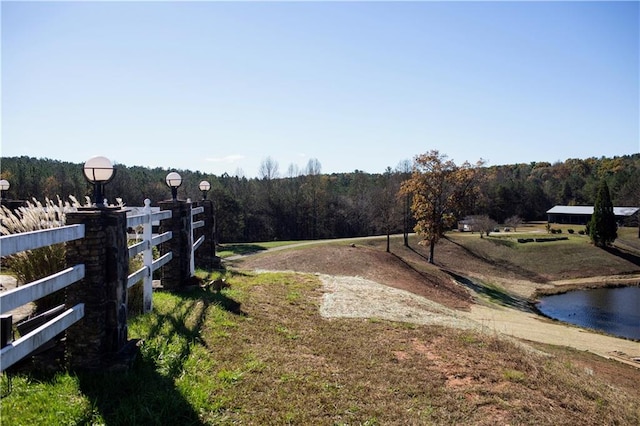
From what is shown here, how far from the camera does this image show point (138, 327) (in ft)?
23.1

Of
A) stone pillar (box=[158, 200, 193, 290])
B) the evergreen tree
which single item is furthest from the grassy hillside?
the evergreen tree

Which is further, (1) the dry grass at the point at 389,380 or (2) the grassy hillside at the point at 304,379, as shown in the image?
(1) the dry grass at the point at 389,380

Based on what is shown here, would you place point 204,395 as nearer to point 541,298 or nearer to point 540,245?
point 541,298

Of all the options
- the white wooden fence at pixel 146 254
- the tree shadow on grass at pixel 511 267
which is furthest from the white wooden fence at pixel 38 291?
the tree shadow on grass at pixel 511 267

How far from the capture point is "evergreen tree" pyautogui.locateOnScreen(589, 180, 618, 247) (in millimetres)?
44750

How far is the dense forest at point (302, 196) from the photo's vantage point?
45812mm

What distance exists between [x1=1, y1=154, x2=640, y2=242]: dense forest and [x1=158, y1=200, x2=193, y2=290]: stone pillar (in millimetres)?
28336

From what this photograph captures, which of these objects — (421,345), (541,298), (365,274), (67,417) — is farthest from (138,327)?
(541,298)

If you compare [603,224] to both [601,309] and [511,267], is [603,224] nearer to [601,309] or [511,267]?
Result: [511,267]

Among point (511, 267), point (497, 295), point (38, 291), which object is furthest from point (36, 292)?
point (511, 267)

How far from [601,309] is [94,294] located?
3154cm

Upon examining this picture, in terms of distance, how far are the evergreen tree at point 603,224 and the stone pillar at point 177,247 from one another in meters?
47.4

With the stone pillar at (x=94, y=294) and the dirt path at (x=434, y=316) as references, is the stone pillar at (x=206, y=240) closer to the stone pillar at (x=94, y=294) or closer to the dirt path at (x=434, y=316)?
the dirt path at (x=434, y=316)

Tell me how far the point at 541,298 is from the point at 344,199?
117ft
